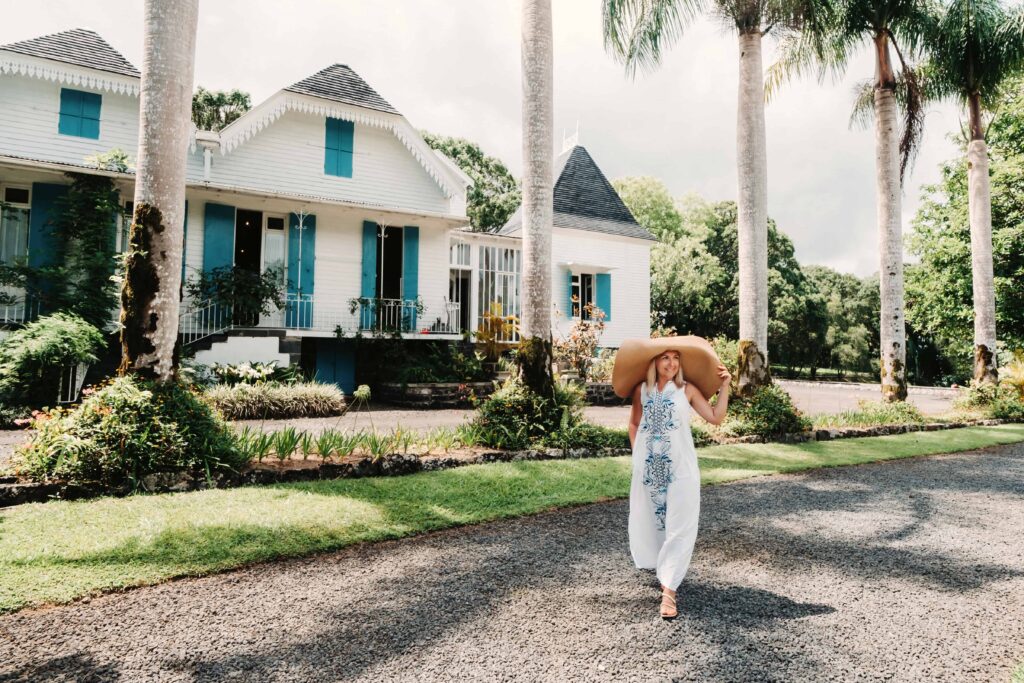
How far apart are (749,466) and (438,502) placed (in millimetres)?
4280

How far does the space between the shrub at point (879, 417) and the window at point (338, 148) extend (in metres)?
12.8

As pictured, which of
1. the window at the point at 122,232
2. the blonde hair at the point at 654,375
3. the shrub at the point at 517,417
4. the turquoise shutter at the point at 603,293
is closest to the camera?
the blonde hair at the point at 654,375

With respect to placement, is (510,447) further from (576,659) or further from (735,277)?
(735,277)

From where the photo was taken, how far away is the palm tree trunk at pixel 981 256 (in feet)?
44.5

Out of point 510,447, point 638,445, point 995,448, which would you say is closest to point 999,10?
point 995,448

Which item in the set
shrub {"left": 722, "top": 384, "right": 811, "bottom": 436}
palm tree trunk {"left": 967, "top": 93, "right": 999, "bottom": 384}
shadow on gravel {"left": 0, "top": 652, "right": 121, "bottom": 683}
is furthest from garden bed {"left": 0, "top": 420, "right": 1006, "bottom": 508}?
palm tree trunk {"left": 967, "top": 93, "right": 999, "bottom": 384}

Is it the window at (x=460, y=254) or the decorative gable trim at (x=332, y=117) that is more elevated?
the decorative gable trim at (x=332, y=117)

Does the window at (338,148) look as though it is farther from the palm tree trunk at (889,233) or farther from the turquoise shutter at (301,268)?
the palm tree trunk at (889,233)

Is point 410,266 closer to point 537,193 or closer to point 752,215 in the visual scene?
point 537,193

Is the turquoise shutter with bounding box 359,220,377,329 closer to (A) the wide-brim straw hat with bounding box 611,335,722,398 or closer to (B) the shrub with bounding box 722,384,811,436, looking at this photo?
(B) the shrub with bounding box 722,384,811,436

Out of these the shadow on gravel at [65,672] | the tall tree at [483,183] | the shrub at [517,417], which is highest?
the tall tree at [483,183]

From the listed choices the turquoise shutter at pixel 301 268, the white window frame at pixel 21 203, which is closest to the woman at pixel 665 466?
the turquoise shutter at pixel 301 268

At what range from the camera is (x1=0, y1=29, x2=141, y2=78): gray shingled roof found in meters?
12.7

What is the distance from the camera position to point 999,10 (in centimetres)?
1257
